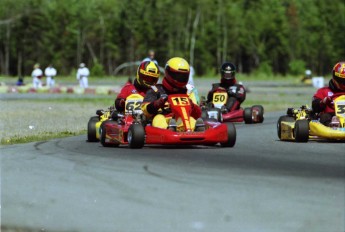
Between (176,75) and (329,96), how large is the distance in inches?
90.7

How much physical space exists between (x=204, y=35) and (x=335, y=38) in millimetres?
17125

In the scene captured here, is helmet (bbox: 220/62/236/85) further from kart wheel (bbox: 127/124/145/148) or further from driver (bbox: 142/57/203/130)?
kart wheel (bbox: 127/124/145/148)

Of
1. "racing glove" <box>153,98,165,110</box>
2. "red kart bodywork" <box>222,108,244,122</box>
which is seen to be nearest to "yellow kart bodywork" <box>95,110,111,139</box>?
"racing glove" <box>153,98,165,110</box>

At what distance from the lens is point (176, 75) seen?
11.1 metres

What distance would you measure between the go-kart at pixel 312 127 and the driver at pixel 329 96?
3.7 inches

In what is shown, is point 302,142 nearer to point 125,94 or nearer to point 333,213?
point 125,94

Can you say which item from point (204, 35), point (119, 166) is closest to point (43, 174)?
point (119, 166)

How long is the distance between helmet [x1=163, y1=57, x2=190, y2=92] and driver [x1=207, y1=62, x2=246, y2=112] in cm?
586

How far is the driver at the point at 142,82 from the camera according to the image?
12.1 metres

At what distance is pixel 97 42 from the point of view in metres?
98.7

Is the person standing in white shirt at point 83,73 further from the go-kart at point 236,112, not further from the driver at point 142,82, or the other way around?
the driver at point 142,82

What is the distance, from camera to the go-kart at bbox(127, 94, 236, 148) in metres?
10.4

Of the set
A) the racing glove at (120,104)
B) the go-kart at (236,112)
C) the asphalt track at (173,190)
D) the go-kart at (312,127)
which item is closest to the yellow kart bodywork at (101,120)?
the racing glove at (120,104)

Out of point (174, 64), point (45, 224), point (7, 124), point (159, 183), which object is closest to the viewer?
point (45, 224)
